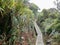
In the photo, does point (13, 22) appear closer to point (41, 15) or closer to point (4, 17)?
point (4, 17)

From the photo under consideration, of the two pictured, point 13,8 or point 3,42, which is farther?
point 13,8

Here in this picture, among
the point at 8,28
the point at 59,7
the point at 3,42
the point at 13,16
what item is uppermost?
the point at 59,7

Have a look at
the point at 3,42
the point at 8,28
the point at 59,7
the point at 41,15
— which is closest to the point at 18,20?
the point at 8,28

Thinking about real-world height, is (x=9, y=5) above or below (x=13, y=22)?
above

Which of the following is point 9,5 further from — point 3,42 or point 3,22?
point 3,42

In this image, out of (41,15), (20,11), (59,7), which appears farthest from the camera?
(41,15)

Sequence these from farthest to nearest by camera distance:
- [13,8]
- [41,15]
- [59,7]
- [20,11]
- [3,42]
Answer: [41,15], [59,7], [20,11], [13,8], [3,42]

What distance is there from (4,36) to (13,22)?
525 mm

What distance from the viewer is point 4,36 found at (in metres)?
5.02

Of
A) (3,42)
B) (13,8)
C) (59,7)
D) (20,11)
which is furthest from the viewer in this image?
(59,7)

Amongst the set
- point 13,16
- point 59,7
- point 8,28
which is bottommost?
point 8,28

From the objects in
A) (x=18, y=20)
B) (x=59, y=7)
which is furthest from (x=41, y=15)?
(x=18, y=20)

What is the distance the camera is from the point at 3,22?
204 inches

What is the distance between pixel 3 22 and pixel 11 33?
0.38 meters
